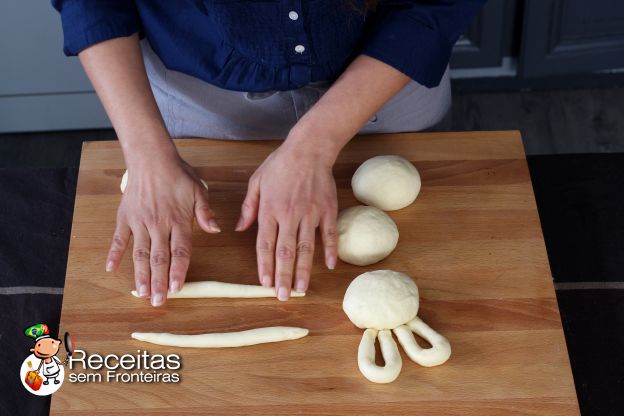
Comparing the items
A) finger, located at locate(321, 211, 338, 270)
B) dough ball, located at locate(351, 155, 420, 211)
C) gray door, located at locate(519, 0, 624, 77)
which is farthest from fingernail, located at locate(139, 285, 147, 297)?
gray door, located at locate(519, 0, 624, 77)

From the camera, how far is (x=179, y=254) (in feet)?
3.26

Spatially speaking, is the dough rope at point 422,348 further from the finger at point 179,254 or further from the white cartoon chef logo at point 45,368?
the white cartoon chef logo at point 45,368

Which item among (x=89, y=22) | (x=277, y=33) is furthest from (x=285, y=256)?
(x=89, y=22)

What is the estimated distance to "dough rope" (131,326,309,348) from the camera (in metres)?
0.95

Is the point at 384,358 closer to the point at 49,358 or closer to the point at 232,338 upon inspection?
the point at 232,338

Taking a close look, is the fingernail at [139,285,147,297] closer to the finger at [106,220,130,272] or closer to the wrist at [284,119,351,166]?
the finger at [106,220,130,272]

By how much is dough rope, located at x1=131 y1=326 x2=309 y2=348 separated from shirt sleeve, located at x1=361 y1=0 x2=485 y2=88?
0.43 meters

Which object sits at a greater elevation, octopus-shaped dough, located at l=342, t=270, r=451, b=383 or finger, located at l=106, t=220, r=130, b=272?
finger, located at l=106, t=220, r=130, b=272

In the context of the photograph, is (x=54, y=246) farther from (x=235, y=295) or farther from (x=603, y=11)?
(x=603, y=11)

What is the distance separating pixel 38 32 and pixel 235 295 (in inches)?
51.7

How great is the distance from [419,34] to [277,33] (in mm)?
211

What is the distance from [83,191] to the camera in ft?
3.81

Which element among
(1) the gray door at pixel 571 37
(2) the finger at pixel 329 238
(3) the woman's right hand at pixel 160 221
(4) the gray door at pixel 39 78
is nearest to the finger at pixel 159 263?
(3) the woman's right hand at pixel 160 221

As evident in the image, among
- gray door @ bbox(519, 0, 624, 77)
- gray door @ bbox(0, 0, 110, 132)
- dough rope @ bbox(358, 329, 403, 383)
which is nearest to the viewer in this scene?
dough rope @ bbox(358, 329, 403, 383)
